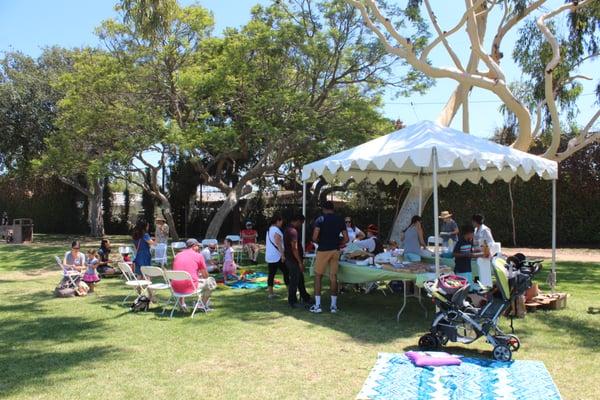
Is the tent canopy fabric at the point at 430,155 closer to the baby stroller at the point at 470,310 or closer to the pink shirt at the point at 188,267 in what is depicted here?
the baby stroller at the point at 470,310

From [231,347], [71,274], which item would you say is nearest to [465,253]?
[231,347]

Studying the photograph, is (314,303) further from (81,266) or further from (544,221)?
(544,221)

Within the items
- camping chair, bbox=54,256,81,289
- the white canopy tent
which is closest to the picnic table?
the white canopy tent

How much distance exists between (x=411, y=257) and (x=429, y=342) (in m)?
3.15

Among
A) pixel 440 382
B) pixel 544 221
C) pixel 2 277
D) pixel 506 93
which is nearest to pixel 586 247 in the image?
pixel 544 221

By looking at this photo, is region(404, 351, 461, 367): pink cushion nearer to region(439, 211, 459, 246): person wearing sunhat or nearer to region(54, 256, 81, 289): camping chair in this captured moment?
region(439, 211, 459, 246): person wearing sunhat

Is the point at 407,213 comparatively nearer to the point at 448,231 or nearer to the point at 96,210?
the point at 448,231

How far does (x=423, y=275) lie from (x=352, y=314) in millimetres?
1370

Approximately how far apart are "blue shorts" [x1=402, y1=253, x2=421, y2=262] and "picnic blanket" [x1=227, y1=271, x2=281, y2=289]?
2.74 m

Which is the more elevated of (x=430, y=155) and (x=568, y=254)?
(x=430, y=155)

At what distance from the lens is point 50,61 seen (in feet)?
81.3

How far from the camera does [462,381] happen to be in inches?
188

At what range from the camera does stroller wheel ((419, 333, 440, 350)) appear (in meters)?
5.84

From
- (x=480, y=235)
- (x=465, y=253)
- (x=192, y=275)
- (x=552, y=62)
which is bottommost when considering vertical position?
(x=192, y=275)
